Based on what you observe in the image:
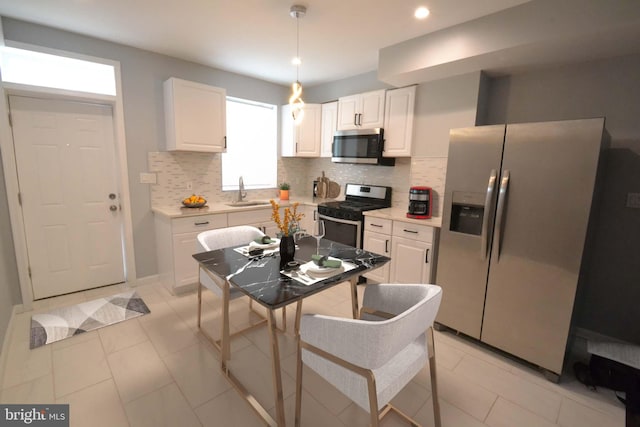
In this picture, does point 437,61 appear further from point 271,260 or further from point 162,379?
point 162,379

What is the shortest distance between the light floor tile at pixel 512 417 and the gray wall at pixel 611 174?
0.87 meters

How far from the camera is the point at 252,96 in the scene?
4.11 meters

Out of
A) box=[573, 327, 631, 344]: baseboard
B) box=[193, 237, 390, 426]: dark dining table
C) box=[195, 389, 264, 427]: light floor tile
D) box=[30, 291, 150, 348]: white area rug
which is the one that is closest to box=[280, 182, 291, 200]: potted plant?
box=[193, 237, 390, 426]: dark dining table

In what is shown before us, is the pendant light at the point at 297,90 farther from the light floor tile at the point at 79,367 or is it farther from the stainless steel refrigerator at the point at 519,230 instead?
the light floor tile at the point at 79,367

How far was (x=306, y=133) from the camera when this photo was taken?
421 cm

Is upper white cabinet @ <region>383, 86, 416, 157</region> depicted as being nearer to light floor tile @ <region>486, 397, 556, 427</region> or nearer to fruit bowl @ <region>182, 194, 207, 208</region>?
fruit bowl @ <region>182, 194, 207, 208</region>

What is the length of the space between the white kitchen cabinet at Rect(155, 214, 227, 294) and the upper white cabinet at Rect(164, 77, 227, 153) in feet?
2.74

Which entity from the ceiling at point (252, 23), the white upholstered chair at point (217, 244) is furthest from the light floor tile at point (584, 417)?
the ceiling at point (252, 23)

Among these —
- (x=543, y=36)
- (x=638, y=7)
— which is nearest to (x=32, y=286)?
(x=543, y=36)

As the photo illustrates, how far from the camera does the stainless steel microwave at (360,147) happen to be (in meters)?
3.43

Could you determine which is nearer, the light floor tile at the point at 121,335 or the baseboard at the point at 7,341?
the baseboard at the point at 7,341

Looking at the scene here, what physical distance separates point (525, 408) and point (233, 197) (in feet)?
12.1

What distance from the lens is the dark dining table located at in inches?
Answer: 57.5

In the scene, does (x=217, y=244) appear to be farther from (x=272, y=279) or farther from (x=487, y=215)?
(x=487, y=215)
